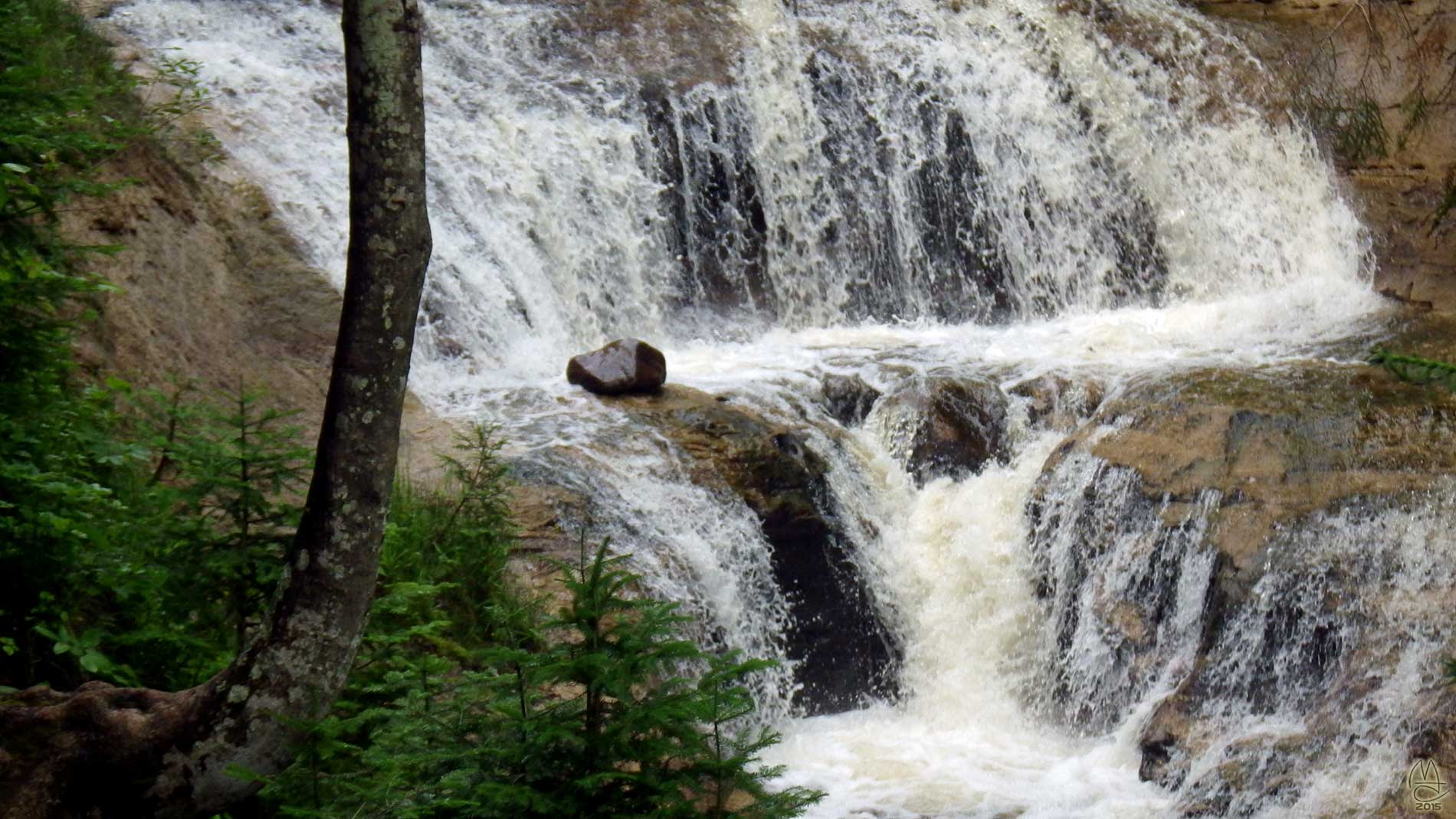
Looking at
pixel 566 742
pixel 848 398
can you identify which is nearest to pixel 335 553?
pixel 566 742

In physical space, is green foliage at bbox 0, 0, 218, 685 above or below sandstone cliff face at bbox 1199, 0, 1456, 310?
below

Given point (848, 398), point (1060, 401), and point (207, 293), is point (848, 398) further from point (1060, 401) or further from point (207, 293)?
point (207, 293)

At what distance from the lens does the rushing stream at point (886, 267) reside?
802cm

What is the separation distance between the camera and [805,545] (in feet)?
28.6

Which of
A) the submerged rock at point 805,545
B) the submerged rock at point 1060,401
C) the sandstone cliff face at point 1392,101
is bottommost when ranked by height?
the submerged rock at point 805,545

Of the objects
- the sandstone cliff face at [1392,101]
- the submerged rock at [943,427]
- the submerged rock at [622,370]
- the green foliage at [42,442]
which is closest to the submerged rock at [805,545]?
the submerged rock at [622,370]

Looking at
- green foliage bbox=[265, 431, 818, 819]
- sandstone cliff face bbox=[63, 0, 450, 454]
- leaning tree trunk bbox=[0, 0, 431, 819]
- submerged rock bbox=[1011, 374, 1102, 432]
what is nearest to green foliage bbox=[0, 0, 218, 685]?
leaning tree trunk bbox=[0, 0, 431, 819]

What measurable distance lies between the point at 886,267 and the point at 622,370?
4357 mm

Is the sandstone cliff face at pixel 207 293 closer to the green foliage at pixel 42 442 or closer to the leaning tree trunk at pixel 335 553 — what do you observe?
the green foliage at pixel 42 442

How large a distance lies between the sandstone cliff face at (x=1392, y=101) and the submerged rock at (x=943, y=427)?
561 centimetres

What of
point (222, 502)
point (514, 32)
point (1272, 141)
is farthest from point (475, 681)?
point (1272, 141)

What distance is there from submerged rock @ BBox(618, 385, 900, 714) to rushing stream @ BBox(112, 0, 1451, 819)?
101mm

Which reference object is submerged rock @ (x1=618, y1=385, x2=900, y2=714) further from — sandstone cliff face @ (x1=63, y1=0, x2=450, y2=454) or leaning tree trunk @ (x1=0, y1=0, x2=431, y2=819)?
leaning tree trunk @ (x1=0, y1=0, x2=431, y2=819)

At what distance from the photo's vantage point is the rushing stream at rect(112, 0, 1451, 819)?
802 cm
